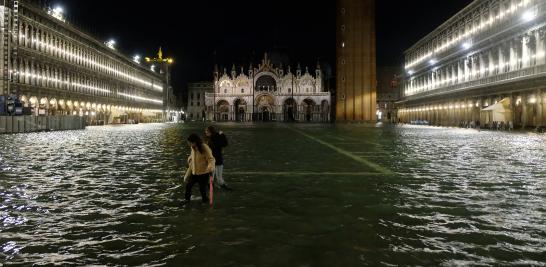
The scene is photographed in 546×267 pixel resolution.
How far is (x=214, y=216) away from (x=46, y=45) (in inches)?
2524

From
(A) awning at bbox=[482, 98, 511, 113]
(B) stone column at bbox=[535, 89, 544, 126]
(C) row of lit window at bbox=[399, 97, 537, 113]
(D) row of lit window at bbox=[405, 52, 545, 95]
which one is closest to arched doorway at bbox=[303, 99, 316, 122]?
(C) row of lit window at bbox=[399, 97, 537, 113]

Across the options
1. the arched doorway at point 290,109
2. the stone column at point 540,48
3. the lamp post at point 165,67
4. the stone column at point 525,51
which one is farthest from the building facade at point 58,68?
the stone column at point 525,51

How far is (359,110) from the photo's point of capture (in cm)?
10056

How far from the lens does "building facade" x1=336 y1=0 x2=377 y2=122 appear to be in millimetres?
97062

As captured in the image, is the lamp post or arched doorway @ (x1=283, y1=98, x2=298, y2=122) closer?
arched doorway @ (x1=283, y1=98, x2=298, y2=122)

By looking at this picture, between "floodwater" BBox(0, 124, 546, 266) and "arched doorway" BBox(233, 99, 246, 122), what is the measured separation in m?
116

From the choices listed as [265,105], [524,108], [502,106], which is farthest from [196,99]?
[524,108]

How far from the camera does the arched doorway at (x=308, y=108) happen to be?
131m

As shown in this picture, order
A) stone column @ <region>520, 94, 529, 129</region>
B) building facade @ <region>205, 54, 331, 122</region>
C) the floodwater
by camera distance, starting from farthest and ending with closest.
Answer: building facade @ <region>205, 54, 331, 122</region>, stone column @ <region>520, 94, 529, 129</region>, the floodwater

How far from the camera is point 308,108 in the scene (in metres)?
132

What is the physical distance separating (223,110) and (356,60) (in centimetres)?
4644

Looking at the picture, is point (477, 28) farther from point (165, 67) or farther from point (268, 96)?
point (165, 67)

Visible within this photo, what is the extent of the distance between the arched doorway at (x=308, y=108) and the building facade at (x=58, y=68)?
44.4 metres

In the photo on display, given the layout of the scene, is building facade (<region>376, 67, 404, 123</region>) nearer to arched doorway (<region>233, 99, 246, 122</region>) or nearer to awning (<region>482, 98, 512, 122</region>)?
arched doorway (<region>233, 99, 246, 122</region>)
